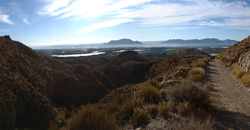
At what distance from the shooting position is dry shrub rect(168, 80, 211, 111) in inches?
234

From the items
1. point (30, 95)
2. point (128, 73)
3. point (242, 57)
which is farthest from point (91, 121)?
point (128, 73)

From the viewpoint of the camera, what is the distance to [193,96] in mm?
6164

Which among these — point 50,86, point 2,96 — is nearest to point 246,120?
point 2,96

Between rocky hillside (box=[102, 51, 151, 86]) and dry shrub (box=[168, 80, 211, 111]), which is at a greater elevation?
dry shrub (box=[168, 80, 211, 111])

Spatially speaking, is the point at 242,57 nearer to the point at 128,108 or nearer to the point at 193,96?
the point at 193,96

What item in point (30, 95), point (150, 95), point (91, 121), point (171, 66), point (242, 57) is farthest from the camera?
point (171, 66)

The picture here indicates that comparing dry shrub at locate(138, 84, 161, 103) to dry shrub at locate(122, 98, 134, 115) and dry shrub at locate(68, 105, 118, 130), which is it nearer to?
dry shrub at locate(122, 98, 134, 115)

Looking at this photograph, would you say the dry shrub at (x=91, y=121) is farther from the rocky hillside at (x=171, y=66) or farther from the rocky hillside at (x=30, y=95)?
the rocky hillside at (x=171, y=66)

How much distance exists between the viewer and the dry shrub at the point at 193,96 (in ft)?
19.5

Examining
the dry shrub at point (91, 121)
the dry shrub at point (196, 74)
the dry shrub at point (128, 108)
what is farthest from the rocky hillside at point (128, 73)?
the dry shrub at point (91, 121)

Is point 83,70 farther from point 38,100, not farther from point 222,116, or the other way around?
point 222,116

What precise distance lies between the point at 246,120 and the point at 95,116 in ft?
15.7

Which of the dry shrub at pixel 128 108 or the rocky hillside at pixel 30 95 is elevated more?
the dry shrub at pixel 128 108

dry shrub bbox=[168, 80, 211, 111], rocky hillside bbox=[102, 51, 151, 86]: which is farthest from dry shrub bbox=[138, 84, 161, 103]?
rocky hillside bbox=[102, 51, 151, 86]
